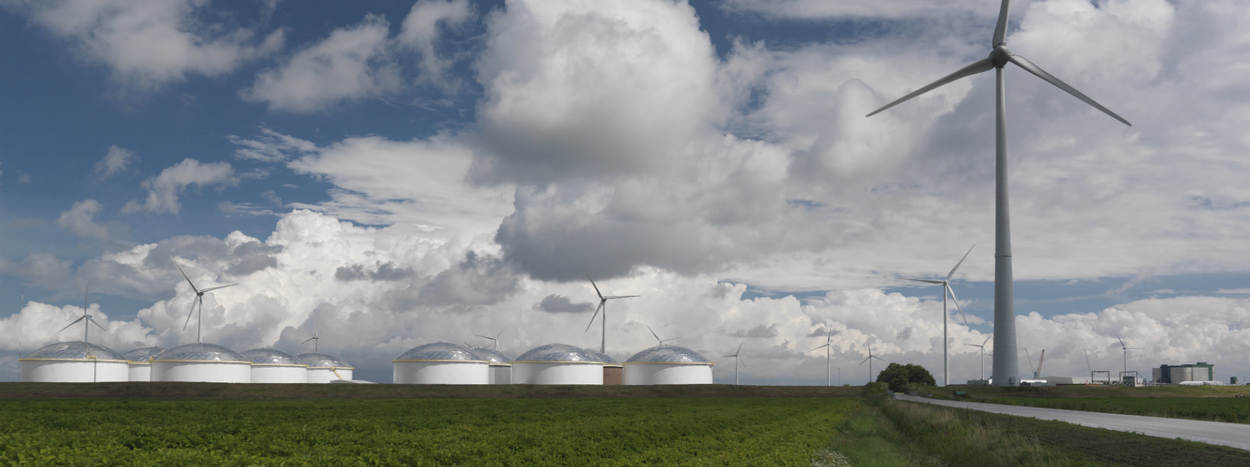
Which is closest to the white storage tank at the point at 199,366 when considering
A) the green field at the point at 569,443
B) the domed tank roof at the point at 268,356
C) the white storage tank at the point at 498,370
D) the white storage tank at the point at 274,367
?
the white storage tank at the point at 274,367

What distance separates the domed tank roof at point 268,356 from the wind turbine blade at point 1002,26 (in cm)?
14391

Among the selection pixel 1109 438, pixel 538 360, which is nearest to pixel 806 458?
pixel 1109 438

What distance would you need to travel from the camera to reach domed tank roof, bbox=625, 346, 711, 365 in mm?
160125

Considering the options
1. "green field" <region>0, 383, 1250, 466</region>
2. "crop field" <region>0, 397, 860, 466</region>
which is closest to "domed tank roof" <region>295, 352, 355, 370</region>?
"green field" <region>0, 383, 1250, 466</region>

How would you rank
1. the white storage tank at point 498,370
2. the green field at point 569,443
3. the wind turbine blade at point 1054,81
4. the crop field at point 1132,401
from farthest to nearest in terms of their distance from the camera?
the white storage tank at point 498,370 → the wind turbine blade at point 1054,81 → the crop field at point 1132,401 → the green field at point 569,443

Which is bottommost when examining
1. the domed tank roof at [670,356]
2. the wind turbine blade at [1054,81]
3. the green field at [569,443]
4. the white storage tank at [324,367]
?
the white storage tank at [324,367]

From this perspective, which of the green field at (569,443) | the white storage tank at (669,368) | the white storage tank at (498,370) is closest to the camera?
the green field at (569,443)

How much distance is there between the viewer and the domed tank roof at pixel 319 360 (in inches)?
7441

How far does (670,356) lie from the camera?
161125 millimetres

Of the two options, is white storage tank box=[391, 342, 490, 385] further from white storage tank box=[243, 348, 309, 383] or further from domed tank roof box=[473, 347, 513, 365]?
white storage tank box=[243, 348, 309, 383]

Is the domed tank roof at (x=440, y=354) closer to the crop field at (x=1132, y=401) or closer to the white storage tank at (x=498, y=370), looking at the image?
the white storage tank at (x=498, y=370)

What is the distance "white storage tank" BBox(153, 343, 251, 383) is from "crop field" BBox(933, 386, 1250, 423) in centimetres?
12016

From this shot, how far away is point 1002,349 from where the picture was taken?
12575 centimetres

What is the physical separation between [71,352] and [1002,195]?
15647 centimetres
